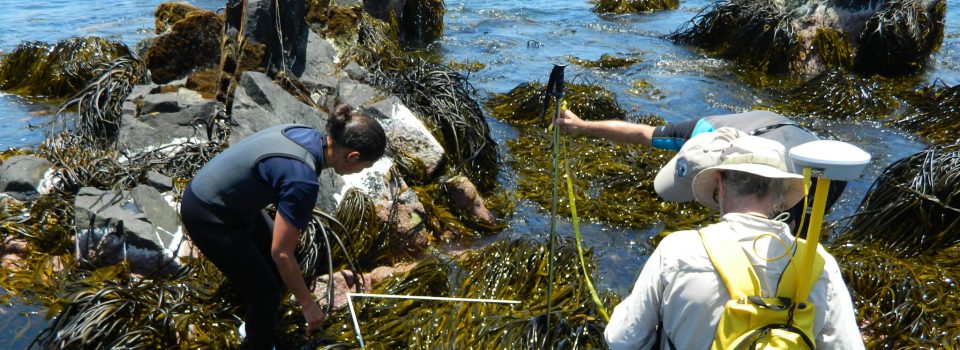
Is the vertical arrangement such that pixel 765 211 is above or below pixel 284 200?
above

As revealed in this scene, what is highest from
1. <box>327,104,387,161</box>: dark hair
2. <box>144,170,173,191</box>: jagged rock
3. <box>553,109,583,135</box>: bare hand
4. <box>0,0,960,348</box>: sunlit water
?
<box>327,104,387,161</box>: dark hair

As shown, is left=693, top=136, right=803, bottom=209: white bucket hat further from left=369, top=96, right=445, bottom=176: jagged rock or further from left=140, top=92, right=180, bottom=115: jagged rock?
left=140, top=92, right=180, bottom=115: jagged rock

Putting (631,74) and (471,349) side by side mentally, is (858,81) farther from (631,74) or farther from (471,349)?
(471,349)

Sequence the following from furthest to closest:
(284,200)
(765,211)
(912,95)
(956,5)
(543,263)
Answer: (956,5) → (912,95) → (543,263) → (284,200) → (765,211)

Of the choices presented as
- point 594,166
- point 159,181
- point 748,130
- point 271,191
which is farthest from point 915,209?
point 159,181

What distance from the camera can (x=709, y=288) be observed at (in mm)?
2213

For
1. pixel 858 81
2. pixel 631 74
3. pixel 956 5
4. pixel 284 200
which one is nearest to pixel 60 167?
pixel 284 200

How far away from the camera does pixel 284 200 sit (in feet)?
11.0

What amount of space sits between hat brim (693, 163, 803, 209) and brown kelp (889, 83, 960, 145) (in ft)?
22.0

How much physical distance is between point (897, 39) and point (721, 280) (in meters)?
9.85

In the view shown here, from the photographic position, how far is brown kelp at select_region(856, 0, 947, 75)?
10625 millimetres

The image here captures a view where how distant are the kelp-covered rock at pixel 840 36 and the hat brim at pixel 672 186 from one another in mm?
8570

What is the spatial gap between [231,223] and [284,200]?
47cm

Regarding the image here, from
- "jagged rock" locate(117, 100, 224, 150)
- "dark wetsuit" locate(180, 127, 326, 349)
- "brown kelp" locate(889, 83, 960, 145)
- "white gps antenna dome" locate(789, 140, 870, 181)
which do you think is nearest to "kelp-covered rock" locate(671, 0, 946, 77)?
"brown kelp" locate(889, 83, 960, 145)
